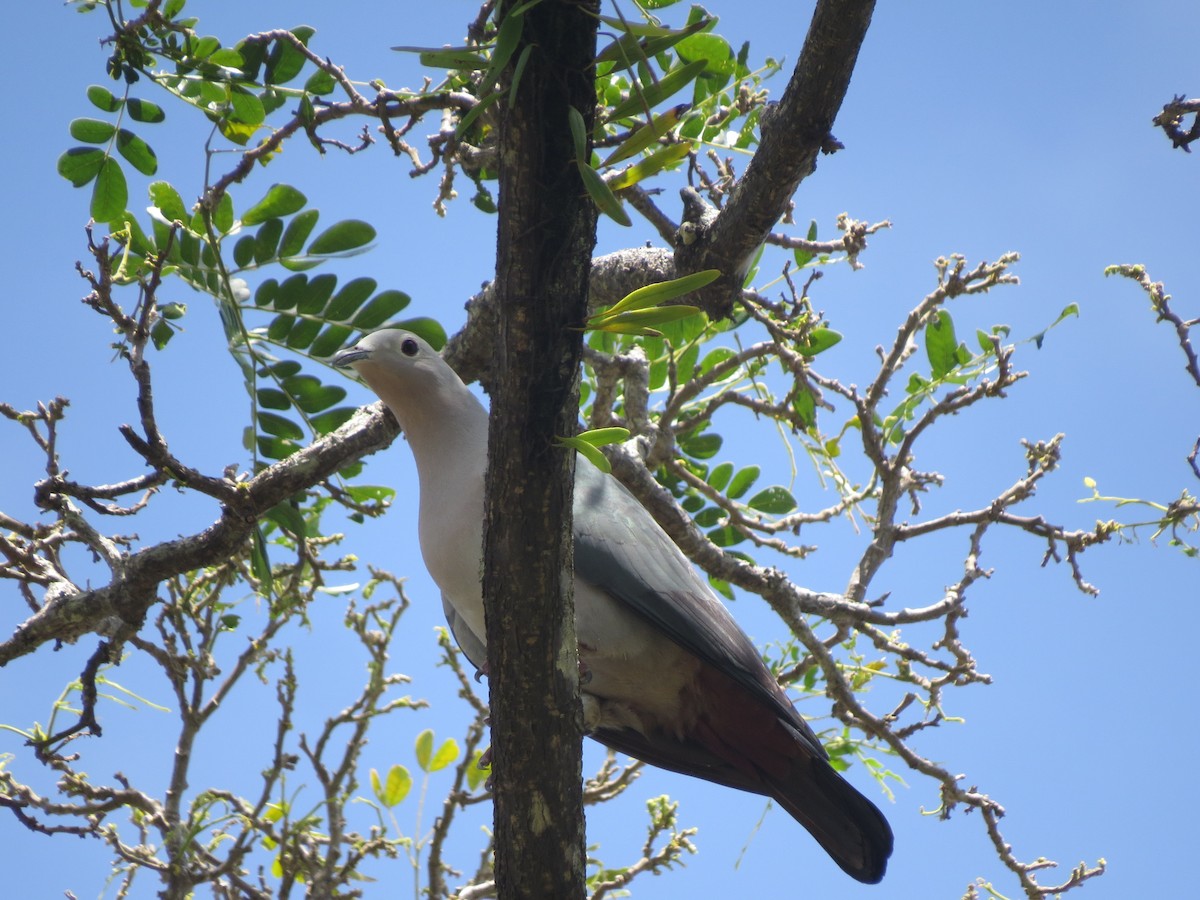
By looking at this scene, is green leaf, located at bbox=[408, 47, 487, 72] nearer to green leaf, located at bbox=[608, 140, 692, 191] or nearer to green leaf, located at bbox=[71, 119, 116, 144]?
green leaf, located at bbox=[608, 140, 692, 191]

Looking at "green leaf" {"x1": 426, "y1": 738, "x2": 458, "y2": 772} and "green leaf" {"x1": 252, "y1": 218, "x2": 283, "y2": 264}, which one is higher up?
"green leaf" {"x1": 252, "y1": 218, "x2": 283, "y2": 264}

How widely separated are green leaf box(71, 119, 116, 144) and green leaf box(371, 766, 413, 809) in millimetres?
2895

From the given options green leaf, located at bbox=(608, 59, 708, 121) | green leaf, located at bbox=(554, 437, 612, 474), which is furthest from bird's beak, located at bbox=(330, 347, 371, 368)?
green leaf, located at bbox=(608, 59, 708, 121)

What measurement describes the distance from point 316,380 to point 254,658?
1499 mm

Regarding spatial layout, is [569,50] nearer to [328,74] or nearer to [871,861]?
[328,74]

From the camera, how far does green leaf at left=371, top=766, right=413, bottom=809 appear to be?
4.80 metres

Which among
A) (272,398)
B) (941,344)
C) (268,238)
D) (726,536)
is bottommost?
(272,398)

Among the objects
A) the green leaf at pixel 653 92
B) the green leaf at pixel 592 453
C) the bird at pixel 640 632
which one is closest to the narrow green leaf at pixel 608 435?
the green leaf at pixel 592 453

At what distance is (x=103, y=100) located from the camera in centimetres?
323

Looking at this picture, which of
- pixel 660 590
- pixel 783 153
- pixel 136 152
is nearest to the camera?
pixel 783 153

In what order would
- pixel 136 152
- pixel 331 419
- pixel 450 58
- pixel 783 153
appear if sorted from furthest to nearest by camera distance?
pixel 331 419 < pixel 136 152 < pixel 783 153 < pixel 450 58

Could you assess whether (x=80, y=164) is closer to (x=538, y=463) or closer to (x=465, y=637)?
(x=465, y=637)

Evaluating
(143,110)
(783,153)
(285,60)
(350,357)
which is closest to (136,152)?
(143,110)

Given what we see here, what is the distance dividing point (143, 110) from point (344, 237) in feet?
2.29
